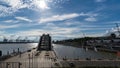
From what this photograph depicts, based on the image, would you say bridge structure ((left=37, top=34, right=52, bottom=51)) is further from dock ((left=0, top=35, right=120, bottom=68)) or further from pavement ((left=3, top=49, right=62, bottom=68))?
dock ((left=0, top=35, right=120, bottom=68))

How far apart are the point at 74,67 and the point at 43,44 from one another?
110700 millimetres

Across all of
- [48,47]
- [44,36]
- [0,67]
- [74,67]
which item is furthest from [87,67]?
[44,36]

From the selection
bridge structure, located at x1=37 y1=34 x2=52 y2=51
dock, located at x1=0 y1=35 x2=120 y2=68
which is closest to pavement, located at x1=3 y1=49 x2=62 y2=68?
dock, located at x1=0 y1=35 x2=120 y2=68

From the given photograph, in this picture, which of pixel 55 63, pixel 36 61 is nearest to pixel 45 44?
pixel 36 61

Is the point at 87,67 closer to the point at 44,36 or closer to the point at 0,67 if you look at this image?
the point at 0,67

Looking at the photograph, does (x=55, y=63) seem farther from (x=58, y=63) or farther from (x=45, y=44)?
(x=45, y=44)

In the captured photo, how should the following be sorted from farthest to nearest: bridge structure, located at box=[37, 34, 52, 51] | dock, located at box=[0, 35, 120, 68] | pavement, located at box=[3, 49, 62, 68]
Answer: bridge structure, located at box=[37, 34, 52, 51]
pavement, located at box=[3, 49, 62, 68]
dock, located at box=[0, 35, 120, 68]

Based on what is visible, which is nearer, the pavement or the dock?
the dock

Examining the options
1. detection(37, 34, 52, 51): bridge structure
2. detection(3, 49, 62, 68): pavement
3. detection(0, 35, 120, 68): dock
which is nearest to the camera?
detection(0, 35, 120, 68): dock

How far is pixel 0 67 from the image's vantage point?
49562 mm

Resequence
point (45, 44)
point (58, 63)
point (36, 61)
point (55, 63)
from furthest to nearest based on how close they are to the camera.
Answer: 1. point (45, 44)
2. point (36, 61)
3. point (55, 63)
4. point (58, 63)

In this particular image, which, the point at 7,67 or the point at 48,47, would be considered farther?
the point at 48,47

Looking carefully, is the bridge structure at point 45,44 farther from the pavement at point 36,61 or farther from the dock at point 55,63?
the dock at point 55,63

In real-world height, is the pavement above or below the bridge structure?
below
